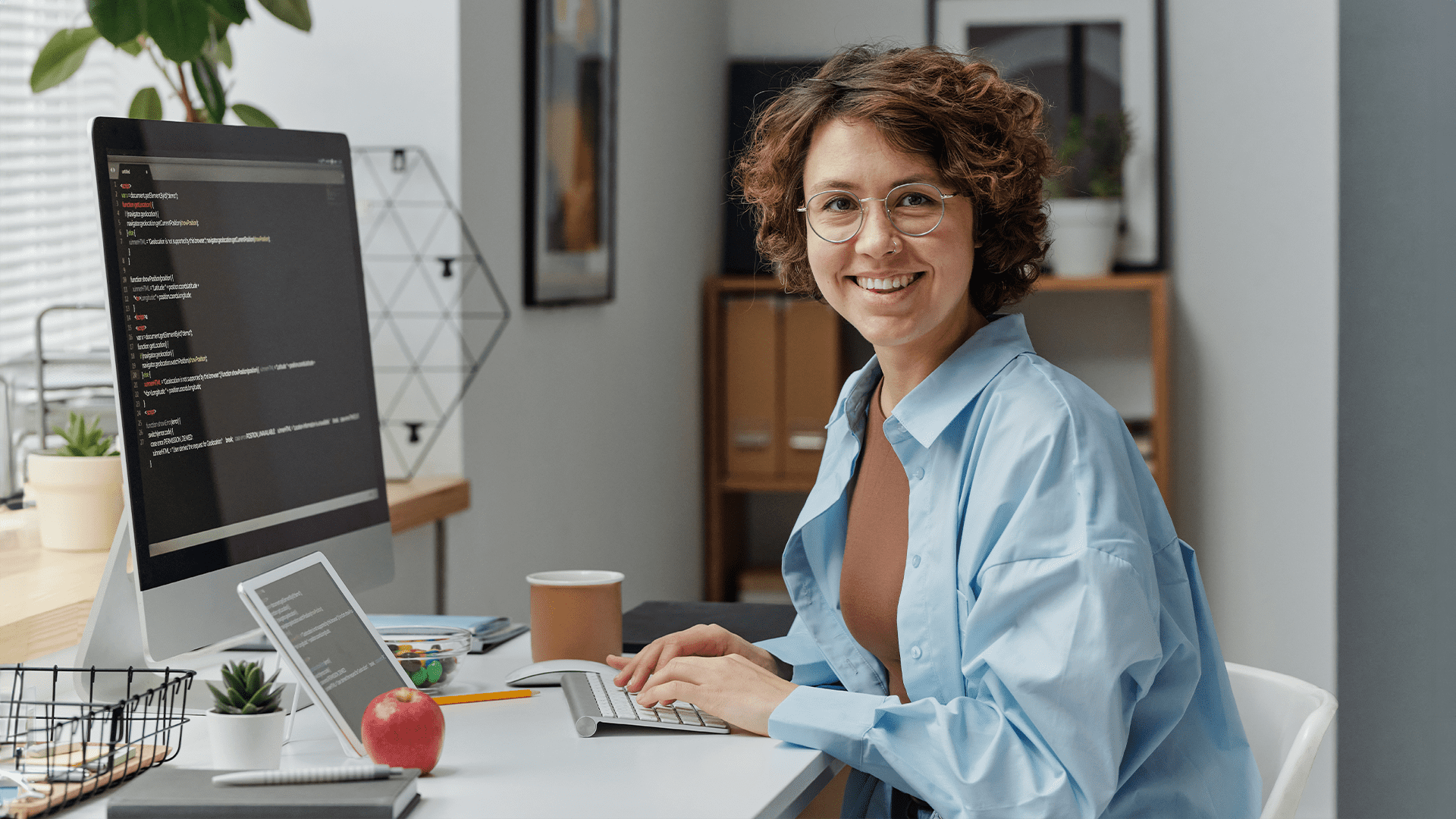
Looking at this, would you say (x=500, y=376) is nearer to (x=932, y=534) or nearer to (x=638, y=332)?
(x=638, y=332)

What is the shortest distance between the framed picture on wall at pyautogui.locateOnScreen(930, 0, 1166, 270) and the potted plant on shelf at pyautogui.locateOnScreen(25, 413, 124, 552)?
2630 millimetres

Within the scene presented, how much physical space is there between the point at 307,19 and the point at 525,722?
99 cm

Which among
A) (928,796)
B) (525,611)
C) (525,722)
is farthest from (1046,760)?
(525,611)

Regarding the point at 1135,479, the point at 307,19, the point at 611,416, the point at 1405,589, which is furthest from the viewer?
the point at 611,416

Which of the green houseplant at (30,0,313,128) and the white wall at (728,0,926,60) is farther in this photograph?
the white wall at (728,0,926,60)

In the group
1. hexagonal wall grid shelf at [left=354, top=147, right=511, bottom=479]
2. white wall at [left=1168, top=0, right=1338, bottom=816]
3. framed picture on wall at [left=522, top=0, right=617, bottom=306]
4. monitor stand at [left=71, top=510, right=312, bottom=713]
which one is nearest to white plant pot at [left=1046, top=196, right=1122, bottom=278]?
white wall at [left=1168, top=0, right=1338, bottom=816]

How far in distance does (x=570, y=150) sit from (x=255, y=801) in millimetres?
1780

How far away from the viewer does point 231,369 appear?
1.13 m

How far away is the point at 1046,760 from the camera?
1000 mm

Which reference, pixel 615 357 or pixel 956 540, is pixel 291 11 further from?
pixel 615 357

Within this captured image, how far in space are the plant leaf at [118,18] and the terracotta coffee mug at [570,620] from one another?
723 millimetres

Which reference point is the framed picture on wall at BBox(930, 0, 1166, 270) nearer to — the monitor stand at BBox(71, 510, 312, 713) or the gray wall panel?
the gray wall panel

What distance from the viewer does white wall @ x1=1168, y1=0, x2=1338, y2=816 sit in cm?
279

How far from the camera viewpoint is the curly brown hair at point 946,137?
4.09 ft
